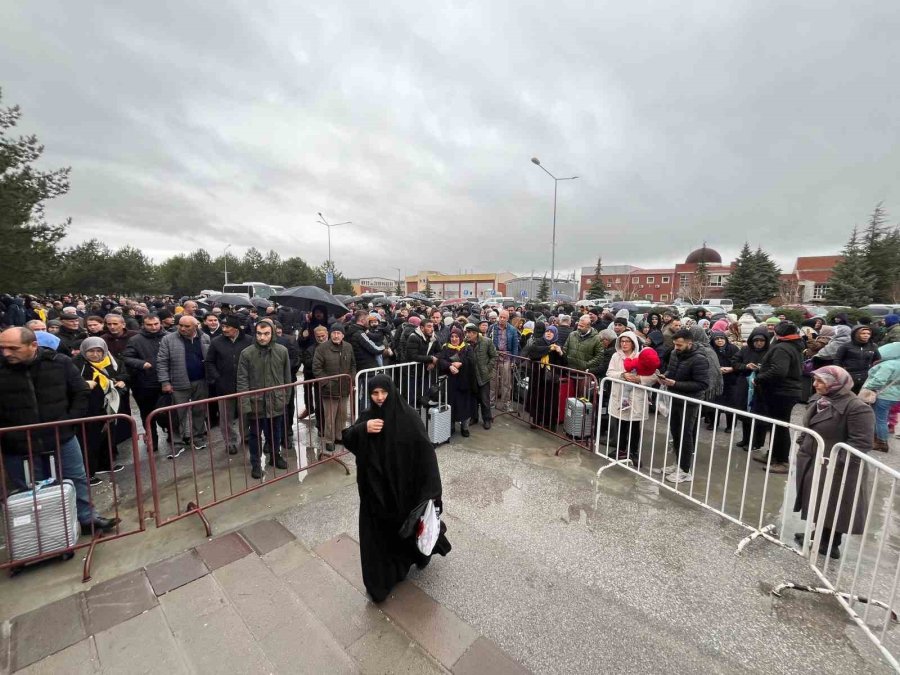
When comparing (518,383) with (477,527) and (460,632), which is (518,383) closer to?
(477,527)

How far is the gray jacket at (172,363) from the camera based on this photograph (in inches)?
198

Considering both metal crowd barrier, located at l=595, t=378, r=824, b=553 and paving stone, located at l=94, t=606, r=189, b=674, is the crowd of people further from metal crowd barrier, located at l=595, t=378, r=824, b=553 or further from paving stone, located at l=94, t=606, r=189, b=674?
paving stone, located at l=94, t=606, r=189, b=674

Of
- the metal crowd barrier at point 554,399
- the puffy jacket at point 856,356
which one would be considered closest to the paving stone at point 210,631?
the metal crowd barrier at point 554,399

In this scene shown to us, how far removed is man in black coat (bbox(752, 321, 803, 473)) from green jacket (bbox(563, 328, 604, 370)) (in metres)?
2.02

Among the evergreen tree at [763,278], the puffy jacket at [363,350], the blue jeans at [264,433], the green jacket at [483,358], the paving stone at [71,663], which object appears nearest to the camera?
the paving stone at [71,663]

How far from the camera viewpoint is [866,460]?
8.44 ft

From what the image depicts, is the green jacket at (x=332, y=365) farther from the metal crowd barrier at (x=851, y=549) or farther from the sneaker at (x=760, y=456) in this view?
the sneaker at (x=760, y=456)

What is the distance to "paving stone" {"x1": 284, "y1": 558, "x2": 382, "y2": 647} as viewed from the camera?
2484 mm

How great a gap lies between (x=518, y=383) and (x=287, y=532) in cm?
449

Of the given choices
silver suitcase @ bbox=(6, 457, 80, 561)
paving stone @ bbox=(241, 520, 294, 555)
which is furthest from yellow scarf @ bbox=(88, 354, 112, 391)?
paving stone @ bbox=(241, 520, 294, 555)

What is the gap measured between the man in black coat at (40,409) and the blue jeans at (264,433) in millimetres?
1320

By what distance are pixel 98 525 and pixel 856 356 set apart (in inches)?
396

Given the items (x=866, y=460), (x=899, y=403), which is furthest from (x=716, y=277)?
(x=866, y=460)

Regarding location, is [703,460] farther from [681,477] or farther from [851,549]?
[851,549]
